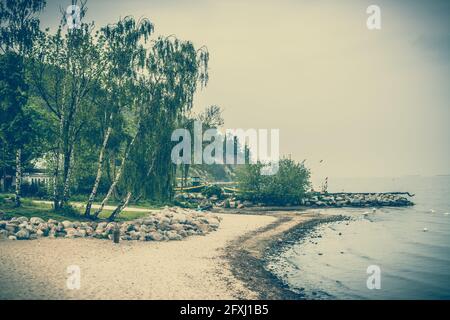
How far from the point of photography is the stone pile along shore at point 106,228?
21.3 metres

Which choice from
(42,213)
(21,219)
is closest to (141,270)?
(21,219)

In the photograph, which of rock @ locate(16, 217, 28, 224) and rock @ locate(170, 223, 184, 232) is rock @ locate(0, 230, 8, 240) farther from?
rock @ locate(170, 223, 184, 232)

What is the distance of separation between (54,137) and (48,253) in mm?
15041

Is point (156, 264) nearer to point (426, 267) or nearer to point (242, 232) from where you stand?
point (242, 232)

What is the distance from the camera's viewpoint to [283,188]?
174 feet

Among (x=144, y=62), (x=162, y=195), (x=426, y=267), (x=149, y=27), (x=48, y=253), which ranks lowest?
(x=426, y=267)

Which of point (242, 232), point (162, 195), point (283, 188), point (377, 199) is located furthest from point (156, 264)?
point (377, 199)

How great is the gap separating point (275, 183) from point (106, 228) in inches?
1310

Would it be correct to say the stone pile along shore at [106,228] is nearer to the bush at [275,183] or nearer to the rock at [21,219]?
the rock at [21,219]

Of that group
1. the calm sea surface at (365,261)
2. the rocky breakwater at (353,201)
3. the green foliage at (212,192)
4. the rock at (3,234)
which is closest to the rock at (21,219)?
the rock at (3,234)

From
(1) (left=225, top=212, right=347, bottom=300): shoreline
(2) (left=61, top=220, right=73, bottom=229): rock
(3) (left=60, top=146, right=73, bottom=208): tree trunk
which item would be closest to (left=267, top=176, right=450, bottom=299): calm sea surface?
(1) (left=225, top=212, right=347, bottom=300): shoreline

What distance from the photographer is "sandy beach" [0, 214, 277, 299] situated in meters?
13.0
